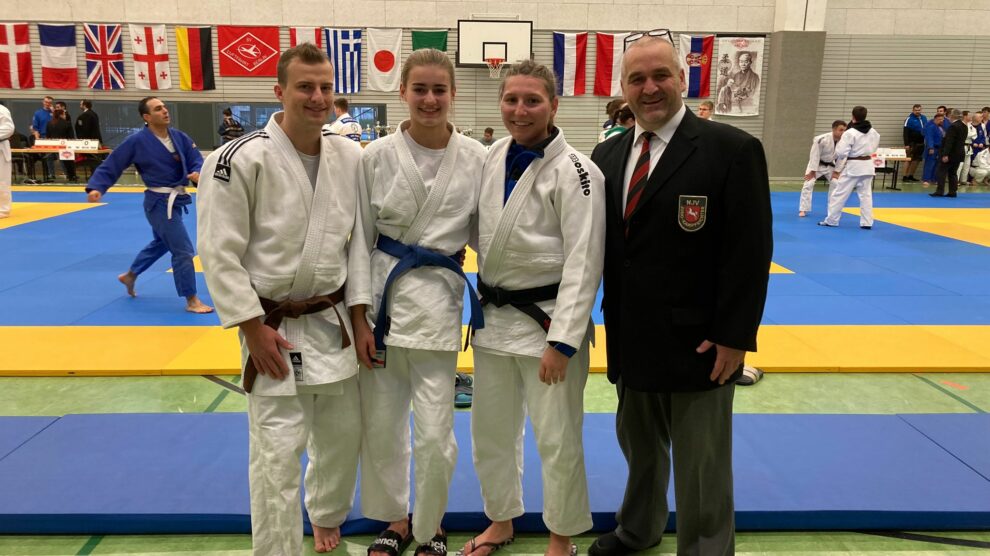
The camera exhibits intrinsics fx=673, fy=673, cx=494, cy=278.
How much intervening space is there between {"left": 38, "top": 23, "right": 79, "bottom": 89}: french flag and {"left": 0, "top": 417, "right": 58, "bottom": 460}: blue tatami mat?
53.8ft

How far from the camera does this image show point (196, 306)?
19.6 feet

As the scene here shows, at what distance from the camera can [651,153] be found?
231 centimetres

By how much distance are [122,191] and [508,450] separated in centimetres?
1514

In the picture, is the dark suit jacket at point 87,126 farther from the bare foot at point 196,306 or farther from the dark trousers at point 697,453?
the dark trousers at point 697,453

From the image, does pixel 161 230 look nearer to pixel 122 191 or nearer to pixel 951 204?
pixel 122 191

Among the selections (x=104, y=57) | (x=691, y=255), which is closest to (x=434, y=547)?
(x=691, y=255)

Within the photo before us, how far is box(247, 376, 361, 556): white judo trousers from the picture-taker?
2357 millimetres

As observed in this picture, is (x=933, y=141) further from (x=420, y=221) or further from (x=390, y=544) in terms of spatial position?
(x=390, y=544)

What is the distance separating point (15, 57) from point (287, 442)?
18933 millimetres

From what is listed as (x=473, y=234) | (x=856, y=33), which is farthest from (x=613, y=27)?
(x=473, y=234)

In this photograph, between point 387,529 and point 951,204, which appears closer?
point 387,529

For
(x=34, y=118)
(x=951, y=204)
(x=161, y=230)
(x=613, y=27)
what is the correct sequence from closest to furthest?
(x=161, y=230) < (x=951, y=204) < (x=34, y=118) < (x=613, y=27)

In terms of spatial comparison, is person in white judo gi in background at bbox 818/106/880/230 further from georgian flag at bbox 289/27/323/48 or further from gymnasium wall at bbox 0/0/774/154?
georgian flag at bbox 289/27/323/48

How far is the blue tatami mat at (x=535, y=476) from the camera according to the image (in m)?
2.78
